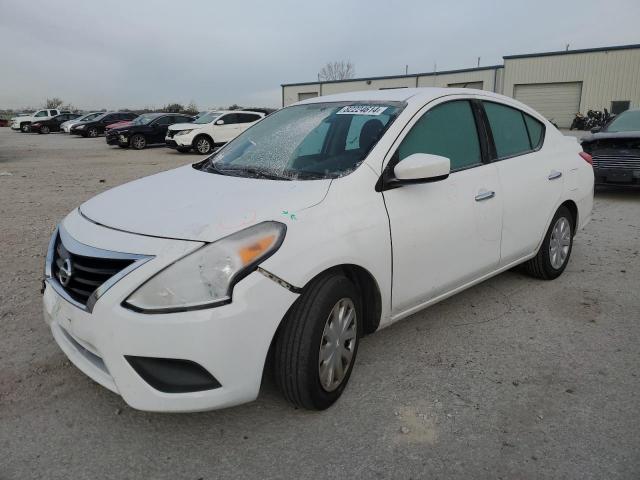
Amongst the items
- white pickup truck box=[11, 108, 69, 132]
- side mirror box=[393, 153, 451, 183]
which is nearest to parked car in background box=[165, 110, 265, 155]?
side mirror box=[393, 153, 451, 183]

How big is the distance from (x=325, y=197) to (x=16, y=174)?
12.4m

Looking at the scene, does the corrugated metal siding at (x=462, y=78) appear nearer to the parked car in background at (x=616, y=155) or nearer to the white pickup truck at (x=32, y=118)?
the white pickup truck at (x=32, y=118)

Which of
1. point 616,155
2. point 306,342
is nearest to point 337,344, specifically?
point 306,342

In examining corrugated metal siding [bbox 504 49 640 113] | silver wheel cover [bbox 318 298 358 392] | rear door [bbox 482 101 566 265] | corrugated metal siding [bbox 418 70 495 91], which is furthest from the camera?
corrugated metal siding [bbox 418 70 495 91]

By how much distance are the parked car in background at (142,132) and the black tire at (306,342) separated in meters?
19.7

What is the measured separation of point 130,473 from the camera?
217cm

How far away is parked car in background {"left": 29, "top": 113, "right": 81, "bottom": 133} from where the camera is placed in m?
34.2

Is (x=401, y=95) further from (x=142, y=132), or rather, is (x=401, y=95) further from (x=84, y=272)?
(x=142, y=132)

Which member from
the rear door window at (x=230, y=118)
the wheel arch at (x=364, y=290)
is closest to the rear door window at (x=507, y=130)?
the wheel arch at (x=364, y=290)

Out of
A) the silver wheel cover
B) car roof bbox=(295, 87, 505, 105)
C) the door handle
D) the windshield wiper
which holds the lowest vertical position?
the silver wheel cover

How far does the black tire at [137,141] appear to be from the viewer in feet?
67.9

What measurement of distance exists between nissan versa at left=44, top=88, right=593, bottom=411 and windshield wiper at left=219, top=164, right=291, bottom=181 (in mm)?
18

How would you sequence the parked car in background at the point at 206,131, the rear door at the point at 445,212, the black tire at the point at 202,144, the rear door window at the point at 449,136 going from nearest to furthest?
the rear door at the point at 445,212, the rear door window at the point at 449,136, the parked car in background at the point at 206,131, the black tire at the point at 202,144

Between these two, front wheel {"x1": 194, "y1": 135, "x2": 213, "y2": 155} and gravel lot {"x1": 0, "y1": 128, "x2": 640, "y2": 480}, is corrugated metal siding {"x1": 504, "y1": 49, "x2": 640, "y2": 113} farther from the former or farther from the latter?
gravel lot {"x1": 0, "y1": 128, "x2": 640, "y2": 480}
